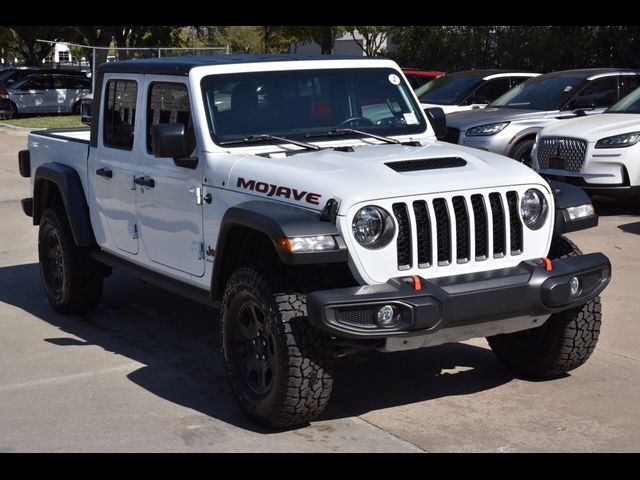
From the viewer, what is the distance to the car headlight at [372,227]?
5.40 meters

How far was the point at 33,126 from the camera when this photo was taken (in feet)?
90.1

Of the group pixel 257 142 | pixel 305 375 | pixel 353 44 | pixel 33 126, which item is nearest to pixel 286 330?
pixel 305 375

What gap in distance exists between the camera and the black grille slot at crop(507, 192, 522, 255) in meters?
5.75

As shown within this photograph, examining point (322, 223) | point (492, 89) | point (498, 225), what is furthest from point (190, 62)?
point (492, 89)

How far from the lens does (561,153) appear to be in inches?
484

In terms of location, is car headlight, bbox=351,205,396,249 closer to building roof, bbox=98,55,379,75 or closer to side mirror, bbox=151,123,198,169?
side mirror, bbox=151,123,198,169

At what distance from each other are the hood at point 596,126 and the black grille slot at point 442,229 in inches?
274

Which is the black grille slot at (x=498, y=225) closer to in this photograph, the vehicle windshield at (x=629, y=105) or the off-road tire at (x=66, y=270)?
the off-road tire at (x=66, y=270)

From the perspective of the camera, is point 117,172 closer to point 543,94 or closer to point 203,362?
point 203,362

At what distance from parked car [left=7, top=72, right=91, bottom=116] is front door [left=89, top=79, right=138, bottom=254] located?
25.5 metres

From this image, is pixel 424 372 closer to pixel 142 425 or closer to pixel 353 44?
pixel 142 425

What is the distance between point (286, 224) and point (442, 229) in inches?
33.1

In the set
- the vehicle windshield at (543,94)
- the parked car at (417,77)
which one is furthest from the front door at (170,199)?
the parked car at (417,77)

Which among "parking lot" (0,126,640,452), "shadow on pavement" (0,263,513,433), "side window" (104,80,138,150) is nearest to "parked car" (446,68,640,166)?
"parking lot" (0,126,640,452)
